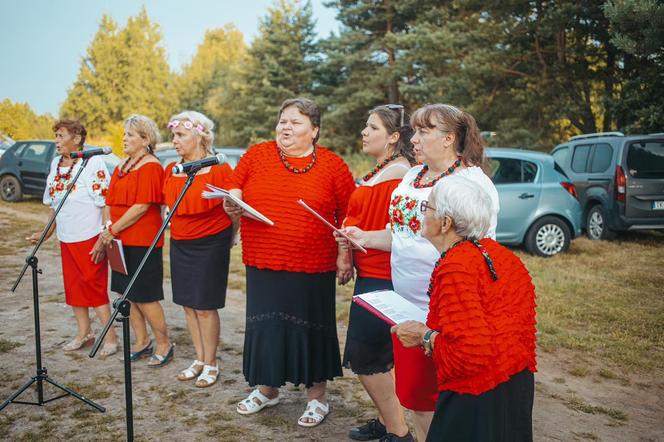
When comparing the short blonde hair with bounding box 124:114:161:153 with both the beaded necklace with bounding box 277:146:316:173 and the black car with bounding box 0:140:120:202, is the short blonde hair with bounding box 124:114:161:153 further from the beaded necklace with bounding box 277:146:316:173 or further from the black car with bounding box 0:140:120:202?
the black car with bounding box 0:140:120:202

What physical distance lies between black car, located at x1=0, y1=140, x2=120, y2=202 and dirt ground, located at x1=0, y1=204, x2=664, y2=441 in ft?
32.9

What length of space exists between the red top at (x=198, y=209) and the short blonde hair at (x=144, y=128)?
56 cm

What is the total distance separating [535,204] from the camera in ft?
31.0

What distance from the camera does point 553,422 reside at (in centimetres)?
394

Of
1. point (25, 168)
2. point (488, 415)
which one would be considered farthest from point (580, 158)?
point (25, 168)

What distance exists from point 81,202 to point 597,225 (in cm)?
946

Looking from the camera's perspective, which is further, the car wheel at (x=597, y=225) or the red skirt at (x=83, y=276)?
the car wheel at (x=597, y=225)

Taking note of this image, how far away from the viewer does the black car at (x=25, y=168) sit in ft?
47.8

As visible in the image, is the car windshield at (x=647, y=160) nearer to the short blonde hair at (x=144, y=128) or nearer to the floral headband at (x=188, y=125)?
the floral headband at (x=188, y=125)

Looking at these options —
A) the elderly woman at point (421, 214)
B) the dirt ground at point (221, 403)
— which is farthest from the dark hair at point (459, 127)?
the dirt ground at point (221, 403)

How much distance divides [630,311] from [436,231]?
540 cm

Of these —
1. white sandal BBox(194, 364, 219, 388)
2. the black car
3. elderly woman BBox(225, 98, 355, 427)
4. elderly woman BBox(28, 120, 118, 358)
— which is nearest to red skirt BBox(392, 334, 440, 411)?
elderly woman BBox(225, 98, 355, 427)

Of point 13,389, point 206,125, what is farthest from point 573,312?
point 13,389

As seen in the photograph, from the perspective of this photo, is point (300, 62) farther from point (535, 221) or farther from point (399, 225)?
point (399, 225)
